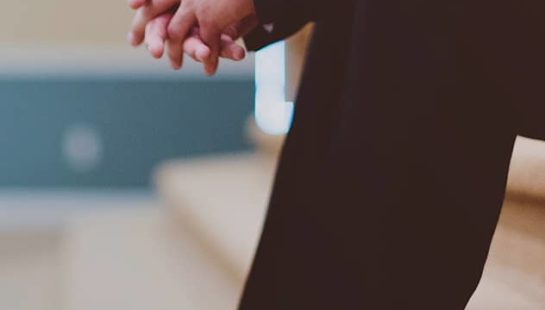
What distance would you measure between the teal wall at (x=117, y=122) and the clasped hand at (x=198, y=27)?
2.17m

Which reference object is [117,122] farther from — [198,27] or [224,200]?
[198,27]

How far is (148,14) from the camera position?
37.2 inches

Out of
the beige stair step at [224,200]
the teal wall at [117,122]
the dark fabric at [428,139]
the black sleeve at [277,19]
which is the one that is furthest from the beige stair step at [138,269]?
the dark fabric at [428,139]

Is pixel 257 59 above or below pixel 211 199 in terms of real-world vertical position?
above

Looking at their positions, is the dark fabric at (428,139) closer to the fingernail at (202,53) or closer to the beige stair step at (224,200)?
the fingernail at (202,53)

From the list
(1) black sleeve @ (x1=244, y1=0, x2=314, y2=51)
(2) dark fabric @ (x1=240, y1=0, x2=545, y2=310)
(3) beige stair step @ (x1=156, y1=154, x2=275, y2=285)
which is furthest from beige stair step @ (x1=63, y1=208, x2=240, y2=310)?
(2) dark fabric @ (x1=240, y1=0, x2=545, y2=310)

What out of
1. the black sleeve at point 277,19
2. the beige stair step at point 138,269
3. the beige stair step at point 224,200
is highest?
the black sleeve at point 277,19

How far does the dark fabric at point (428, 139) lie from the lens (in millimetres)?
692

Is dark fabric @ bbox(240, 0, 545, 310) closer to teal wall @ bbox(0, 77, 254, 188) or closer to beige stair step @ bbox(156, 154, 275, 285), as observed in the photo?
beige stair step @ bbox(156, 154, 275, 285)

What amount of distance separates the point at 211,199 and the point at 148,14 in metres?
1.25

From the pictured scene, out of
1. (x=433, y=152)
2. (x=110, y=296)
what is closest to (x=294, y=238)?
(x=433, y=152)

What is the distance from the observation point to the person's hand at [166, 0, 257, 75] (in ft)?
2.79

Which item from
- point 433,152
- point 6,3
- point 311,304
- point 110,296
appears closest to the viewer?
point 433,152

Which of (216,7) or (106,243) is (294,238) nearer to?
(216,7)
